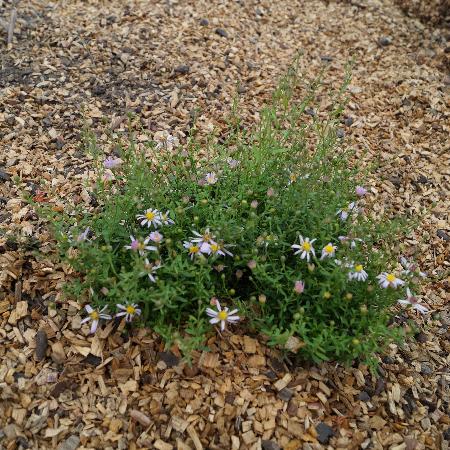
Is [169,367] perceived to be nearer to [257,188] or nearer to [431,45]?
[257,188]

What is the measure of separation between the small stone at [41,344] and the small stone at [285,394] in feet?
4.42

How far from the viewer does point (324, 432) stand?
2795mm

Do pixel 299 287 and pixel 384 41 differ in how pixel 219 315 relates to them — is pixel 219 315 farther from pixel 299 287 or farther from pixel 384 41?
pixel 384 41

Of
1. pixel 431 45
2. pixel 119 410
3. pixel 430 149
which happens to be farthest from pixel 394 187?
pixel 119 410

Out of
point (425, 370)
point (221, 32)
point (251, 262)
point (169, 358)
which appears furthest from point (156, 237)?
point (221, 32)

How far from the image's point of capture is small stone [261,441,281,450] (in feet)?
8.91

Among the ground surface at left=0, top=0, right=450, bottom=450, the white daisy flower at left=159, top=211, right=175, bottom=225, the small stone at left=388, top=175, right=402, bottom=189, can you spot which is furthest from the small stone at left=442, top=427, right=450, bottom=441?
the small stone at left=388, top=175, right=402, bottom=189

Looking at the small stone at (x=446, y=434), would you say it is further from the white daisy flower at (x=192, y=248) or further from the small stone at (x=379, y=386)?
the white daisy flower at (x=192, y=248)

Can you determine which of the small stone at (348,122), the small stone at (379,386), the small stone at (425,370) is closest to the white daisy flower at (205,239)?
the small stone at (379,386)

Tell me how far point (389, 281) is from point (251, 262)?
0.77 m

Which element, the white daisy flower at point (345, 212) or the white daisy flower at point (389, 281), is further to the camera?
the white daisy flower at point (345, 212)

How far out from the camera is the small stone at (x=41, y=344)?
9.66 feet

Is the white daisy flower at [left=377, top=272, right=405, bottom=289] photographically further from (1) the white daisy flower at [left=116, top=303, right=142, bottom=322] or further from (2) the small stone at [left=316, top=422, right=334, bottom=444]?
(1) the white daisy flower at [left=116, top=303, right=142, bottom=322]

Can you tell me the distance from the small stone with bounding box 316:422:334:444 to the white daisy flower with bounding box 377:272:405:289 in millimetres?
820
